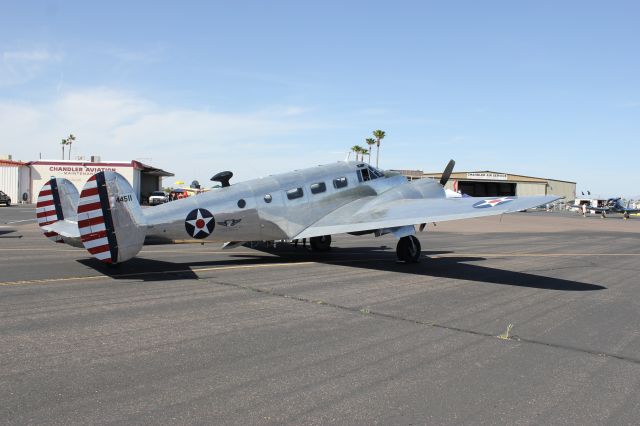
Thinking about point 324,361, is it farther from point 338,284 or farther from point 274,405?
point 338,284

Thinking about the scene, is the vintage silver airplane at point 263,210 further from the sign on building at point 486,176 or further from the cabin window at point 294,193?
the sign on building at point 486,176

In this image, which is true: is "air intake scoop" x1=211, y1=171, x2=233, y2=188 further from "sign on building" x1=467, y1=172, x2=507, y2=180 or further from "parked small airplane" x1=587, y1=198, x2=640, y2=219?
"sign on building" x1=467, y1=172, x2=507, y2=180

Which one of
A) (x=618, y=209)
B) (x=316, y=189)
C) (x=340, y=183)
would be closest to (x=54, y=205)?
(x=316, y=189)

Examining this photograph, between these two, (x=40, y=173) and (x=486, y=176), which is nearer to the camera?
(x=40, y=173)

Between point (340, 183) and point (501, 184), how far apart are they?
121121 millimetres

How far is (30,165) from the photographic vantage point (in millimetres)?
71750

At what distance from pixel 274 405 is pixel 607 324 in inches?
286

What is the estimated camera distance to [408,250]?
16.8 m

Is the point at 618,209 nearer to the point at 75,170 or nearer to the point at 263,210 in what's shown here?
the point at 263,210

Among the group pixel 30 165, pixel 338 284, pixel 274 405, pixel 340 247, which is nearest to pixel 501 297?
pixel 338 284

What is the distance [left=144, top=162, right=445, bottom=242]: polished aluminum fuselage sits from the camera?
14.1 metres

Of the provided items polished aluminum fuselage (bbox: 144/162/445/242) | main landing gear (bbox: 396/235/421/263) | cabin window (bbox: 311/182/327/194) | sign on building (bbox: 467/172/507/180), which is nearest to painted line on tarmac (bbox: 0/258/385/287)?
polished aluminum fuselage (bbox: 144/162/445/242)

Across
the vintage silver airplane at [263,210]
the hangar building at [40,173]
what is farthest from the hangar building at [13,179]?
the vintage silver airplane at [263,210]

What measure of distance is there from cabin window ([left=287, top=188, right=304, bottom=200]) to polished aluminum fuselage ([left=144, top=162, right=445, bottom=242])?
0.10m
